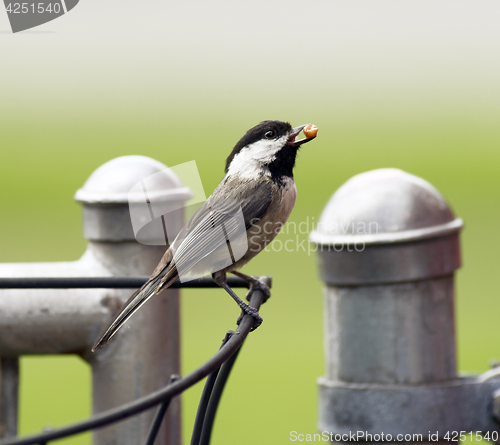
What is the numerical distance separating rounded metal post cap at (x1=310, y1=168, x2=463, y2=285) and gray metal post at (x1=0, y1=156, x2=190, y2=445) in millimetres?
527

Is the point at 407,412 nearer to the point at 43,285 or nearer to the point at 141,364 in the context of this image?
the point at 141,364

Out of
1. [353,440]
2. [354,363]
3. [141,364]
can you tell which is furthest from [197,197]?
[353,440]

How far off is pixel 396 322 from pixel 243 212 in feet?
1.81

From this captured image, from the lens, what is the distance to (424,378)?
1.65 m

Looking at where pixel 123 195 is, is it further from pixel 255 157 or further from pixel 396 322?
pixel 396 322

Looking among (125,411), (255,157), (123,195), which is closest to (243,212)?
(255,157)

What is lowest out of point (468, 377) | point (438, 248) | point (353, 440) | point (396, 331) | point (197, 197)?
point (353, 440)

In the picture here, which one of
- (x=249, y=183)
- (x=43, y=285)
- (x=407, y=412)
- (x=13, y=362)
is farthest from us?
(x=249, y=183)

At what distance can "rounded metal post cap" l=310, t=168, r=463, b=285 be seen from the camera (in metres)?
1.65

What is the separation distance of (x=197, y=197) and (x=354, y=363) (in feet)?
2.38

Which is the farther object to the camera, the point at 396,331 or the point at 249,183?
the point at 249,183

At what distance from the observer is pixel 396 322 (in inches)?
64.6

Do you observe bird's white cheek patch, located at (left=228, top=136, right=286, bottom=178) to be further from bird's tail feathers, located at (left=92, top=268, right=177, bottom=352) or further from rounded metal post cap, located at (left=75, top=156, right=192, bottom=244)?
bird's tail feathers, located at (left=92, top=268, right=177, bottom=352)

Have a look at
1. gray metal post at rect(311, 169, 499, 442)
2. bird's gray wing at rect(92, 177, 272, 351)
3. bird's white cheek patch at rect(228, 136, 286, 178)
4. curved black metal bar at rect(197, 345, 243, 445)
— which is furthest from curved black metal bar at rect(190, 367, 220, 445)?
bird's white cheek patch at rect(228, 136, 286, 178)
